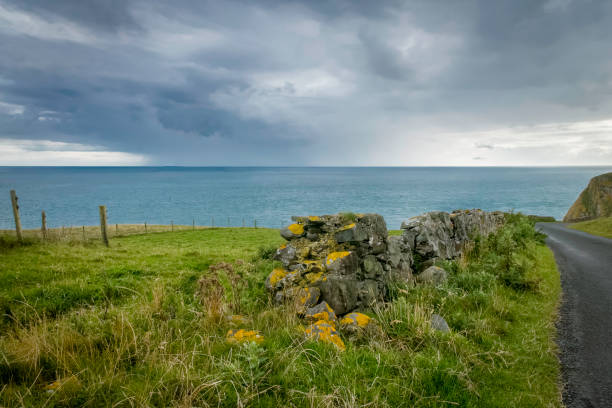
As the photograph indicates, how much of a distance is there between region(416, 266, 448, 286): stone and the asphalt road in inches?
116

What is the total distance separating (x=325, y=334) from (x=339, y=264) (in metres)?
2.19

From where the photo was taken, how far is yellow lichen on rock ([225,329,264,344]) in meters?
4.61

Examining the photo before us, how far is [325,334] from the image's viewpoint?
16.3 ft

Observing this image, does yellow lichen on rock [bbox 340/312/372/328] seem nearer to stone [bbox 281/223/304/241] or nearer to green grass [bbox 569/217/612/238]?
stone [bbox 281/223/304/241]

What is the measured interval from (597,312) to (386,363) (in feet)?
26.4

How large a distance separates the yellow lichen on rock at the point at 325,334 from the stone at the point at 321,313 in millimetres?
321

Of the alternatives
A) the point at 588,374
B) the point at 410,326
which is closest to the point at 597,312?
the point at 588,374

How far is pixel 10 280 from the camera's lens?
9.57m

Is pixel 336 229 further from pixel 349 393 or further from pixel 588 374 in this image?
pixel 588 374

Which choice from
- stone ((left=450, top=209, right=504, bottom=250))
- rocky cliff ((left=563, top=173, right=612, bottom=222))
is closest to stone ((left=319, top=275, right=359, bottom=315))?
stone ((left=450, top=209, right=504, bottom=250))

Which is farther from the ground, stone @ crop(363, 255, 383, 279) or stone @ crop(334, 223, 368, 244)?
stone @ crop(334, 223, 368, 244)

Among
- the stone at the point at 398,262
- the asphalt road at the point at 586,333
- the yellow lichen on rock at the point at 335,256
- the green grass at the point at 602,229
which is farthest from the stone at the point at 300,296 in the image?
the green grass at the point at 602,229

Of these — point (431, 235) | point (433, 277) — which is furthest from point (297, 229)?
point (431, 235)

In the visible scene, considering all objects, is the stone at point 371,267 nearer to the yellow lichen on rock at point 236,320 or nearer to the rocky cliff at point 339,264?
the rocky cliff at point 339,264
